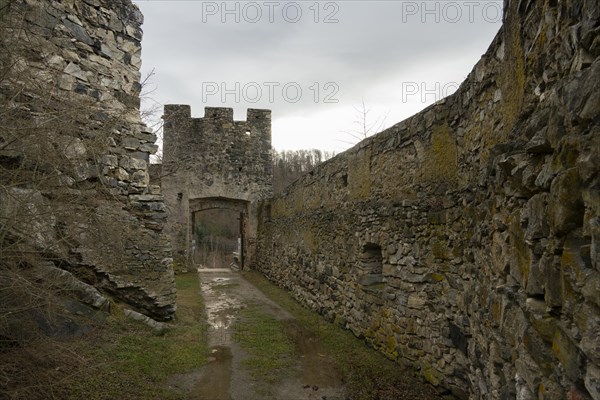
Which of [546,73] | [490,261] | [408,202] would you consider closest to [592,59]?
[546,73]

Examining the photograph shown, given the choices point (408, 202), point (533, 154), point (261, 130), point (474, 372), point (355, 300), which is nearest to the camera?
point (533, 154)

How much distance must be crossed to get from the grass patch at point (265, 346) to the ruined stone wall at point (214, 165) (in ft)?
26.6

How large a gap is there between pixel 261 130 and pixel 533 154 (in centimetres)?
1494

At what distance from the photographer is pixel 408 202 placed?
195 inches

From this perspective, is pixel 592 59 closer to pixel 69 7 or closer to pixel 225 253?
pixel 69 7

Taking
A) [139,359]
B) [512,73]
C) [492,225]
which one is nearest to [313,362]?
[139,359]

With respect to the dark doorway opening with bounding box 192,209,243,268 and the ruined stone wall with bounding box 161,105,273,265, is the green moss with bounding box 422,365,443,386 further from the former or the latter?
the dark doorway opening with bounding box 192,209,243,268

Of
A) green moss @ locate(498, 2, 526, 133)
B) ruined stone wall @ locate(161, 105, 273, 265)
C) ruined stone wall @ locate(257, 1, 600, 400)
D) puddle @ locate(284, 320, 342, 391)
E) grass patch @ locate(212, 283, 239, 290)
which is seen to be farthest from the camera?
ruined stone wall @ locate(161, 105, 273, 265)

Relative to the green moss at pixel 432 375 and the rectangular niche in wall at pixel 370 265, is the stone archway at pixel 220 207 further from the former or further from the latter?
the green moss at pixel 432 375

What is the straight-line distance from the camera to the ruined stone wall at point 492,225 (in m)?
1.38

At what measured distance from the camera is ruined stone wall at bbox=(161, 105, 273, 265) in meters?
15.2

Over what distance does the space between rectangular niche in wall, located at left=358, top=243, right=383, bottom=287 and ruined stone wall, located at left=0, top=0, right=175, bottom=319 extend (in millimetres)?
3040

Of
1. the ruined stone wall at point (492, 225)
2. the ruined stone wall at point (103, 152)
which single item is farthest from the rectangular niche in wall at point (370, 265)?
the ruined stone wall at point (103, 152)

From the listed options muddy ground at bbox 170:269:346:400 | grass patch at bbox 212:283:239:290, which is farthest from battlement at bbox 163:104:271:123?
muddy ground at bbox 170:269:346:400
